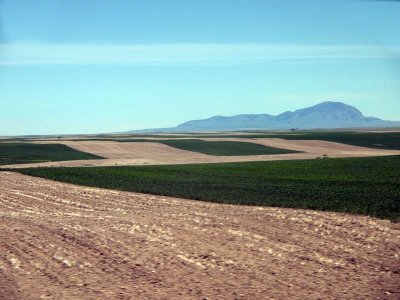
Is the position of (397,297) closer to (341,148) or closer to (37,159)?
(37,159)

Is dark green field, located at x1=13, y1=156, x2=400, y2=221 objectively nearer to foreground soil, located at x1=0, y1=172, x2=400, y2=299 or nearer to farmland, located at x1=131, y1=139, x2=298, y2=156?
foreground soil, located at x1=0, y1=172, x2=400, y2=299

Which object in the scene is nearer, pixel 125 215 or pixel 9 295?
pixel 9 295

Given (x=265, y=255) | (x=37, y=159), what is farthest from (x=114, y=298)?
(x=37, y=159)

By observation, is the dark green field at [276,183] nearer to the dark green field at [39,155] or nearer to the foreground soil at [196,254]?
the foreground soil at [196,254]

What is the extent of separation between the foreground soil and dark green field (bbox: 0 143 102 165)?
4795 cm

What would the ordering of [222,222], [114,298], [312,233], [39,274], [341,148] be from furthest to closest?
[341,148] → [222,222] → [312,233] → [39,274] → [114,298]

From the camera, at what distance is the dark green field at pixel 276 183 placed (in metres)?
29.7

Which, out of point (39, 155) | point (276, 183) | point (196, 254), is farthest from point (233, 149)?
point (196, 254)

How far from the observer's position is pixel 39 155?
8338 cm

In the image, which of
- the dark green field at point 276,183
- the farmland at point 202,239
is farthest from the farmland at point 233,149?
the farmland at point 202,239

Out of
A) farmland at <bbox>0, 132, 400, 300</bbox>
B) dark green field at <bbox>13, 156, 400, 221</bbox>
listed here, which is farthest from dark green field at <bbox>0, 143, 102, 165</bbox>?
farmland at <bbox>0, 132, 400, 300</bbox>

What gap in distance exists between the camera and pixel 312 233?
69.6 ft

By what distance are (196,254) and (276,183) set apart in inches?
933

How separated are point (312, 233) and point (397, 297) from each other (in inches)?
312
